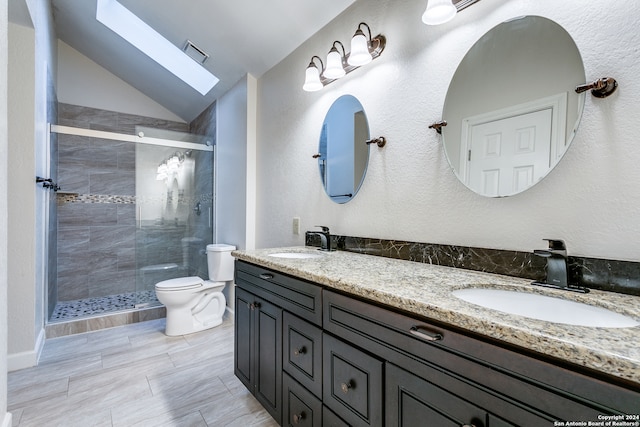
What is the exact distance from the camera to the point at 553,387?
1.78ft

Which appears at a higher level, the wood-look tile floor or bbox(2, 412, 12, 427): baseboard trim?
bbox(2, 412, 12, 427): baseboard trim

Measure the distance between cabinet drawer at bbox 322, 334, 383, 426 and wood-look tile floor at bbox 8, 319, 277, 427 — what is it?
695 mm

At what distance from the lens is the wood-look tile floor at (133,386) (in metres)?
1.56

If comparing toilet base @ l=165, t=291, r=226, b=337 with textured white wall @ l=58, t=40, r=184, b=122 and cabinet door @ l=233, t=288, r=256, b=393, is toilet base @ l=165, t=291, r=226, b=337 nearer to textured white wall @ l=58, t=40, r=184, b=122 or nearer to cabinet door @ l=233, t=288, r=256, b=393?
cabinet door @ l=233, t=288, r=256, b=393

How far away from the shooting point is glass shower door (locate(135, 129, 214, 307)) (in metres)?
3.28

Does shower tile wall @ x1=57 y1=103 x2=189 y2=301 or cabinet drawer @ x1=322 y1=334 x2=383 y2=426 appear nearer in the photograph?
cabinet drawer @ x1=322 y1=334 x2=383 y2=426

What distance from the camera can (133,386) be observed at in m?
1.83

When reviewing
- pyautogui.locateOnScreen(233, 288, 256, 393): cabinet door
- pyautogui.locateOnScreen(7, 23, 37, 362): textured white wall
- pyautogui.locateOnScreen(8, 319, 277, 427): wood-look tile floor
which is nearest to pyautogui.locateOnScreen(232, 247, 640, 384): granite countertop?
pyautogui.locateOnScreen(233, 288, 256, 393): cabinet door

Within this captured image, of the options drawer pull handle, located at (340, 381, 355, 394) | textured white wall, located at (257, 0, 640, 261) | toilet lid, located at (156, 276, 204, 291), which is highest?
textured white wall, located at (257, 0, 640, 261)

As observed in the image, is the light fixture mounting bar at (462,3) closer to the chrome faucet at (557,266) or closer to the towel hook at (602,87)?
the towel hook at (602,87)

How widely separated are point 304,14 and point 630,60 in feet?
5.66

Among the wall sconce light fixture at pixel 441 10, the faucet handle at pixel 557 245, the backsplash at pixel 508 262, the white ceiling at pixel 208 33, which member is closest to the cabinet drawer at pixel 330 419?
the backsplash at pixel 508 262

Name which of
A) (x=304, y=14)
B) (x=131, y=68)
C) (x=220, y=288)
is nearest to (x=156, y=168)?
(x=131, y=68)

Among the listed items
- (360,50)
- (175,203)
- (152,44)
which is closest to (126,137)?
(175,203)
